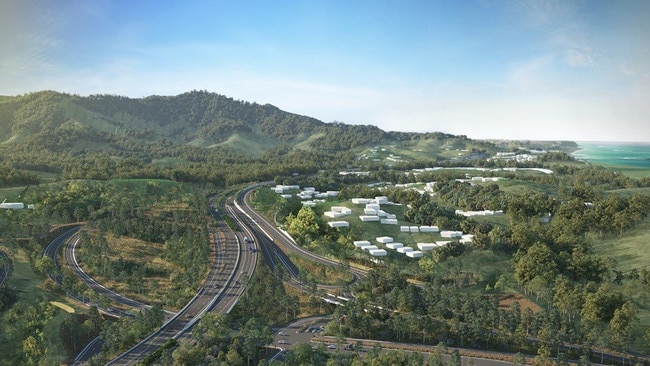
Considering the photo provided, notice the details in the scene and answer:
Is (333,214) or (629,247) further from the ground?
(333,214)

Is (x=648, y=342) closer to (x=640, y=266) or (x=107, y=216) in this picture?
(x=640, y=266)

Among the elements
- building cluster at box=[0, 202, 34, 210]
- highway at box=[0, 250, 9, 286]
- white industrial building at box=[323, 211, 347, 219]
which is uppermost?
building cluster at box=[0, 202, 34, 210]

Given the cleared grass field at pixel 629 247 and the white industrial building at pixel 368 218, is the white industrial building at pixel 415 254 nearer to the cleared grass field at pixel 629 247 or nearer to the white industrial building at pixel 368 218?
the white industrial building at pixel 368 218

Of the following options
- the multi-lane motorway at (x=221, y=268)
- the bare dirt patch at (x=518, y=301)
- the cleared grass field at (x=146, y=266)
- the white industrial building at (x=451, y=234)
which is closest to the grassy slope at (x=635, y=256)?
the bare dirt patch at (x=518, y=301)

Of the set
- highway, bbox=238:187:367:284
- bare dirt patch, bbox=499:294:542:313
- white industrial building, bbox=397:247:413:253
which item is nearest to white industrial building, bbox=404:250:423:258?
white industrial building, bbox=397:247:413:253

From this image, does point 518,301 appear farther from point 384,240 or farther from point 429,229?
point 429,229

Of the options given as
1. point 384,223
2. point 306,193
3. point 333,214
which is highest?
point 306,193

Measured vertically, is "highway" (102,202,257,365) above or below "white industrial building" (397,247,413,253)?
below

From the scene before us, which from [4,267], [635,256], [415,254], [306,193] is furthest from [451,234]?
[4,267]

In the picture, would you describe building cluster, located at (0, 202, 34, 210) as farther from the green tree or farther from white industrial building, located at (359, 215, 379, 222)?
white industrial building, located at (359, 215, 379, 222)

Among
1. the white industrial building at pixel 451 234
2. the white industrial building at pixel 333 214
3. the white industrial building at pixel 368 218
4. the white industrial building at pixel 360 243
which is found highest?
the white industrial building at pixel 333 214

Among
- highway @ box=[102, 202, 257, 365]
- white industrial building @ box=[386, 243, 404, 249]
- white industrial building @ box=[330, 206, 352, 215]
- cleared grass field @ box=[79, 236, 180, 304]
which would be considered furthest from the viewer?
white industrial building @ box=[330, 206, 352, 215]

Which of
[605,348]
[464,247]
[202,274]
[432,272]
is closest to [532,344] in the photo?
[605,348]
